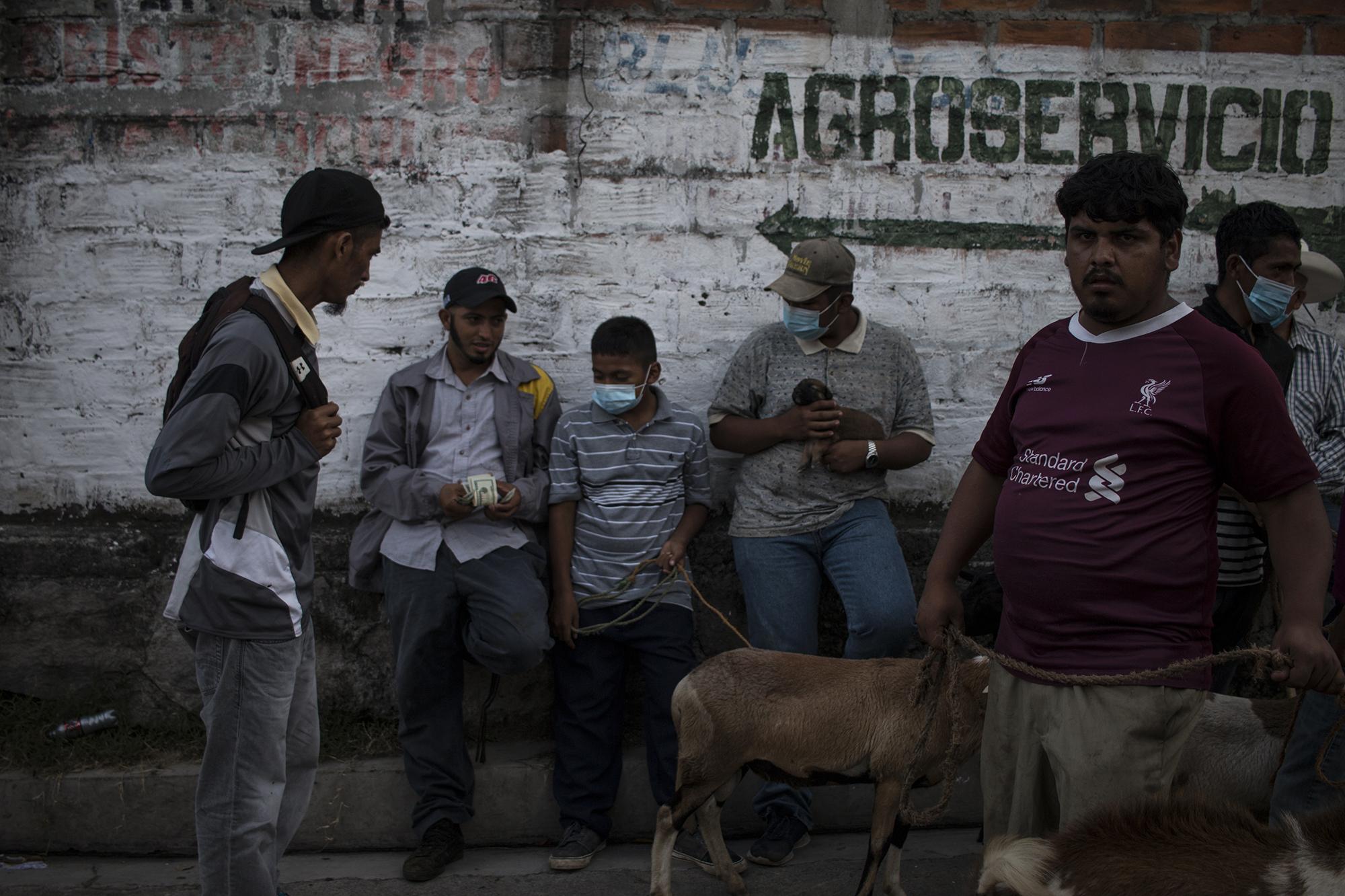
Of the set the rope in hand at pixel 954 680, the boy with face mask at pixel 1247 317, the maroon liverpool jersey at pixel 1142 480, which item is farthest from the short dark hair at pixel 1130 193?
the boy with face mask at pixel 1247 317

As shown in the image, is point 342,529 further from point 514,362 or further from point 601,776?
point 601,776

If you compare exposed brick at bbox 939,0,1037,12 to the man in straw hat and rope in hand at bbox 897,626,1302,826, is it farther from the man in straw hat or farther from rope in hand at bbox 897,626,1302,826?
rope in hand at bbox 897,626,1302,826

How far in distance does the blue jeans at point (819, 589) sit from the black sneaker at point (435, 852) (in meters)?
1.08

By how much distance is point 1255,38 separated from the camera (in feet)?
16.4

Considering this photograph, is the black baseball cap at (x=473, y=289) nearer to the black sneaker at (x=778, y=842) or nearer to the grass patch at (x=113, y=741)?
the grass patch at (x=113, y=741)

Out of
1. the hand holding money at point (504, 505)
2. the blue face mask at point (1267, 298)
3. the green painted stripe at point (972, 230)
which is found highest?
the green painted stripe at point (972, 230)

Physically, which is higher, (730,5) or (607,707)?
(730,5)

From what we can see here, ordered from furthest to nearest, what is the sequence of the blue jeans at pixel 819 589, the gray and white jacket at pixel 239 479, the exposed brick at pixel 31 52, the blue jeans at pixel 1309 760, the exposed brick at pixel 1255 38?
the exposed brick at pixel 1255 38, the exposed brick at pixel 31 52, the blue jeans at pixel 819 589, the blue jeans at pixel 1309 760, the gray and white jacket at pixel 239 479

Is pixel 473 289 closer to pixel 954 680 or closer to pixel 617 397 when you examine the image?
pixel 617 397

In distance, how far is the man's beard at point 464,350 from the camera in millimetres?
4543

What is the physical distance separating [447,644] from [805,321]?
174 cm

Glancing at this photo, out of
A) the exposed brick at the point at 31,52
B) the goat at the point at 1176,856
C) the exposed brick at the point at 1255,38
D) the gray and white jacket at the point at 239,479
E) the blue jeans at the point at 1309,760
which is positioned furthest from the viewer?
the exposed brick at the point at 1255,38

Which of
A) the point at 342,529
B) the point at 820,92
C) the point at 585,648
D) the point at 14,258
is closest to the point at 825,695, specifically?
the point at 585,648

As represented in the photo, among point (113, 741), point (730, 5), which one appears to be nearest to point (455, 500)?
point (113, 741)
